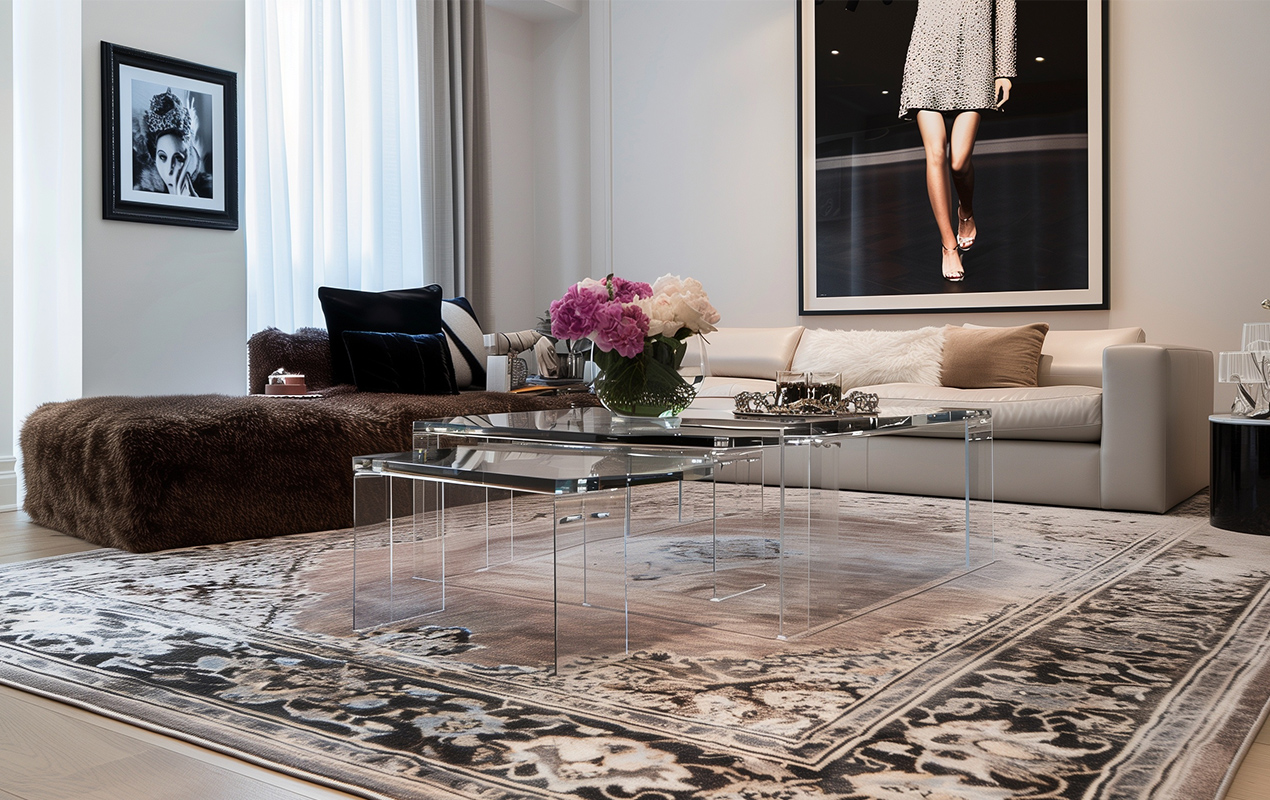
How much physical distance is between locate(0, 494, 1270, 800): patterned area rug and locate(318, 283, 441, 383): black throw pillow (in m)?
1.66

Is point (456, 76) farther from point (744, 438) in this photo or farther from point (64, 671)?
point (64, 671)

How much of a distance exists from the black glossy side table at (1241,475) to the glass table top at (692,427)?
0.89m

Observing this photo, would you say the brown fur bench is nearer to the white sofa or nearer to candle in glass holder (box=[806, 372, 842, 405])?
the white sofa

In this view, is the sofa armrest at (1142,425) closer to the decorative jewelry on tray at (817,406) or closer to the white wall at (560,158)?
the decorative jewelry on tray at (817,406)

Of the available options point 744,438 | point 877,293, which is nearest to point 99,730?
point 744,438

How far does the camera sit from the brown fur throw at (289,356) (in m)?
3.87

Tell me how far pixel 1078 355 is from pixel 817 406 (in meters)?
2.18

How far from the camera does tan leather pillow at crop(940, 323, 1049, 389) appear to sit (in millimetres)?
3939

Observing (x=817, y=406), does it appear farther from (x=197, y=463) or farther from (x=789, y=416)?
(x=197, y=463)

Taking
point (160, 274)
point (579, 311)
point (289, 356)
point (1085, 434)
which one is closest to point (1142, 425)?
point (1085, 434)

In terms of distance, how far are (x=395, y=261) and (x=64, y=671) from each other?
3.56 m

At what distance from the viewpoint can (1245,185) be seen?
13.3ft

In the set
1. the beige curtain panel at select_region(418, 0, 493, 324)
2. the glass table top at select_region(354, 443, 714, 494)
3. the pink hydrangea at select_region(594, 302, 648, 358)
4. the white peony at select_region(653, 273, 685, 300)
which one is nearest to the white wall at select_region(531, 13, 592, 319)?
the beige curtain panel at select_region(418, 0, 493, 324)

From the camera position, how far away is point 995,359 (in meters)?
3.97
